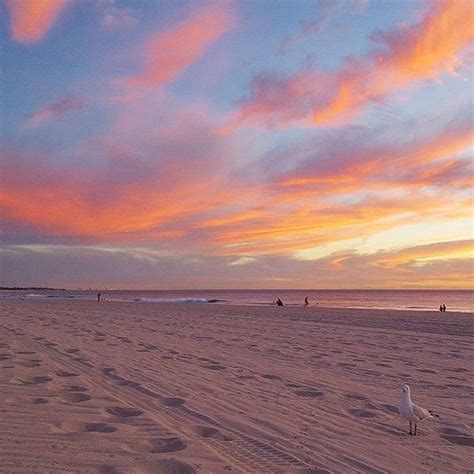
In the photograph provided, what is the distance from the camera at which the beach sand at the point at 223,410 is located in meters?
4.49

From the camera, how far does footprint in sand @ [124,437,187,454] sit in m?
4.59

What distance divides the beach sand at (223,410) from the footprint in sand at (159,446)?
0.01 meters

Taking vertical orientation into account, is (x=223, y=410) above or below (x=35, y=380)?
below

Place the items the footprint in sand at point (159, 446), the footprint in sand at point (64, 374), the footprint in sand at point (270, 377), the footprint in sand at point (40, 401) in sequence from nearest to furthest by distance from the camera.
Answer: the footprint in sand at point (159, 446) → the footprint in sand at point (40, 401) → the footprint in sand at point (64, 374) → the footprint in sand at point (270, 377)

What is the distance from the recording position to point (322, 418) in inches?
235

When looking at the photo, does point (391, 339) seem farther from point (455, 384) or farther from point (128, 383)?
point (128, 383)

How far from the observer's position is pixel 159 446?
4734mm

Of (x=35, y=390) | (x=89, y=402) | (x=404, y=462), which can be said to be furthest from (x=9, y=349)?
(x=404, y=462)

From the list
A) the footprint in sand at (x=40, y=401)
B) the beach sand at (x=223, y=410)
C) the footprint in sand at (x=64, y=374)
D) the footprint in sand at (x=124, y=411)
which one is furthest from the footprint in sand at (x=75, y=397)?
the footprint in sand at (x=64, y=374)

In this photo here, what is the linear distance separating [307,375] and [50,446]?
5240 millimetres

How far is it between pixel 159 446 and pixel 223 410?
1581 mm

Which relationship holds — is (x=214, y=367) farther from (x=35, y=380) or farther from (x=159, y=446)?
(x=159, y=446)

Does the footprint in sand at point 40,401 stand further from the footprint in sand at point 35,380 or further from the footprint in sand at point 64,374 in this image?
the footprint in sand at point 64,374

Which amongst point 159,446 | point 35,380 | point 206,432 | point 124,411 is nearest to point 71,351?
point 35,380
